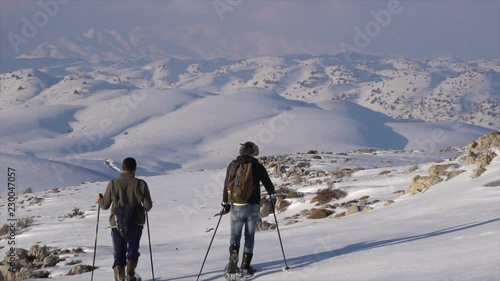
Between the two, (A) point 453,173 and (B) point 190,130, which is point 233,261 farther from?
(B) point 190,130

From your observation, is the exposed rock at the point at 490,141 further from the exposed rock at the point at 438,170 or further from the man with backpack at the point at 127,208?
the man with backpack at the point at 127,208

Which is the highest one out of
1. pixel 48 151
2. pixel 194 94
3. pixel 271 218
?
pixel 194 94

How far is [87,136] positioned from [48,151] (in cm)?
2239

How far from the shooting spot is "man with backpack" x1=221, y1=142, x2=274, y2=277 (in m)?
9.56

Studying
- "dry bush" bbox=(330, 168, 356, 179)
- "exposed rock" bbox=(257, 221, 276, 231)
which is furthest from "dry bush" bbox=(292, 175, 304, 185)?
"exposed rock" bbox=(257, 221, 276, 231)

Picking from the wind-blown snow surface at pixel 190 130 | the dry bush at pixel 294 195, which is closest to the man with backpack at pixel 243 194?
the dry bush at pixel 294 195

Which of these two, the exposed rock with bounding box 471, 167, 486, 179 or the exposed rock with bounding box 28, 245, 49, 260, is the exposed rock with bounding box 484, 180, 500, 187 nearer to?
the exposed rock with bounding box 471, 167, 486, 179

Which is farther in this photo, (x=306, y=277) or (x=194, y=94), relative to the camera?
(x=194, y=94)

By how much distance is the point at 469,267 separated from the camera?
28.7 ft

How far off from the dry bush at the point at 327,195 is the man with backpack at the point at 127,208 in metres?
14.2

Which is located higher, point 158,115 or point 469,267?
point 158,115

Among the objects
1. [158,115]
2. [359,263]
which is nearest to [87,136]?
[158,115]

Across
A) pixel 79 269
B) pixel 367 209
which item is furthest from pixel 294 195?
pixel 79 269

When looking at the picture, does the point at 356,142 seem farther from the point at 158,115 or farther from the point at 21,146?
the point at 21,146
